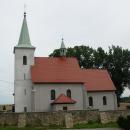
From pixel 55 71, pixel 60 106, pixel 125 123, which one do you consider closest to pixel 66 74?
pixel 55 71

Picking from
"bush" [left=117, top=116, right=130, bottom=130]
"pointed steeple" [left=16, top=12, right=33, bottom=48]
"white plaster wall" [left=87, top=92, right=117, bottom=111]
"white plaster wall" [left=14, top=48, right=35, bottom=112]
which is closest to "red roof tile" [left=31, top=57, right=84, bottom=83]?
"white plaster wall" [left=14, top=48, right=35, bottom=112]

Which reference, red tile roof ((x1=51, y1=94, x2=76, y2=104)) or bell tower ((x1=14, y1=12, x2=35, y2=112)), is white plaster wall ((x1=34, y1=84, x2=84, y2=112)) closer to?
red tile roof ((x1=51, y1=94, x2=76, y2=104))

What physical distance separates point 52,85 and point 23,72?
194 inches

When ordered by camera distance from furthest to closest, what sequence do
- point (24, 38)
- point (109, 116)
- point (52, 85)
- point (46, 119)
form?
1. point (24, 38)
2. point (52, 85)
3. point (109, 116)
4. point (46, 119)

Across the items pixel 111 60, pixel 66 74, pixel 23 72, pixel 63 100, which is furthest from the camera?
pixel 111 60

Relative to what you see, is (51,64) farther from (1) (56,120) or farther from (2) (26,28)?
(1) (56,120)

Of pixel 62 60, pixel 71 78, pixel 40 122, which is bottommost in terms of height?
pixel 40 122

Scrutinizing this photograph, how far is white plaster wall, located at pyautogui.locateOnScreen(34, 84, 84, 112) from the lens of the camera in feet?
149

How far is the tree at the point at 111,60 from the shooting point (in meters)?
59.8

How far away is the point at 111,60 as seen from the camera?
61.1 metres

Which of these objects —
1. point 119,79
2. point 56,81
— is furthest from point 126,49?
point 56,81

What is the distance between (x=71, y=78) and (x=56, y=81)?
2568 millimetres

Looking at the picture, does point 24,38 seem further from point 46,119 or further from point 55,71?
point 46,119

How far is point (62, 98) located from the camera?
148 feet
